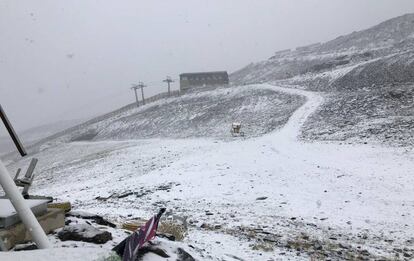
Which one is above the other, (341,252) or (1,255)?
(1,255)

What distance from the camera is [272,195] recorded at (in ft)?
→ 59.6

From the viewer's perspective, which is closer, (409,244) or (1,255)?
(1,255)

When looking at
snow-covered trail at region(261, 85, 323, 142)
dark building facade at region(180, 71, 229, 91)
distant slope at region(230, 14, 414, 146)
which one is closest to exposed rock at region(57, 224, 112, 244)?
distant slope at region(230, 14, 414, 146)

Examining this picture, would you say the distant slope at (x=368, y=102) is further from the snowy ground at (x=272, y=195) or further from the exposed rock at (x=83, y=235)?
the exposed rock at (x=83, y=235)

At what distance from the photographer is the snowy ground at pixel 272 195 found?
11.6 metres

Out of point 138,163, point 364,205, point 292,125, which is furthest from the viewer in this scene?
point 292,125

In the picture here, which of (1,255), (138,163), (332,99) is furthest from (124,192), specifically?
(332,99)

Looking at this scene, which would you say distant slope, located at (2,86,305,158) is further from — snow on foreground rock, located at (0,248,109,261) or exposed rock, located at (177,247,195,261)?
snow on foreground rock, located at (0,248,109,261)

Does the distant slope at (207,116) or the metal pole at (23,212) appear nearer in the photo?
the metal pole at (23,212)

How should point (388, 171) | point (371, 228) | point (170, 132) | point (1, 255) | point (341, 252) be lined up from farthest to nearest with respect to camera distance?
1. point (170, 132)
2. point (388, 171)
3. point (371, 228)
4. point (341, 252)
5. point (1, 255)

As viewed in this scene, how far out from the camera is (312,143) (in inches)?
1135

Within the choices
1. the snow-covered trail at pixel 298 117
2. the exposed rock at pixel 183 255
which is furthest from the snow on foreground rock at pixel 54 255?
the snow-covered trail at pixel 298 117

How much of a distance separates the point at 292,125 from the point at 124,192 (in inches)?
795

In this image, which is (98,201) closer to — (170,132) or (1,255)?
(1,255)
